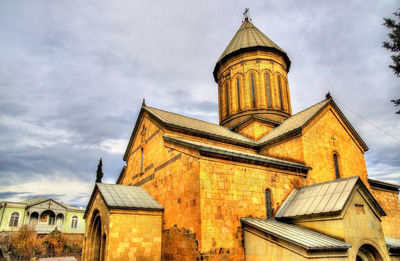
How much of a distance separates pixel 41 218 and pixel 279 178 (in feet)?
115

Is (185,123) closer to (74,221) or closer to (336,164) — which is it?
(336,164)

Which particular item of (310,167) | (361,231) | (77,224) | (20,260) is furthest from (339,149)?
(77,224)

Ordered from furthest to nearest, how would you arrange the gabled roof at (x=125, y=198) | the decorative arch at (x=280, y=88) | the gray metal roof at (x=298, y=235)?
the decorative arch at (x=280, y=88) < the gabled roof at (x=125, y=198) < the gray metal roof at (x=298, y=235)

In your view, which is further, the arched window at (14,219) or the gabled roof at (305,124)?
the arched window at (14,219)

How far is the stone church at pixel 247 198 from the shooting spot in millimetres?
7770

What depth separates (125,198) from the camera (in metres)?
10.5

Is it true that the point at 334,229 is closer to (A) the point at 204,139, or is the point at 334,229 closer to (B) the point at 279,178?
(B) the point at 279,178

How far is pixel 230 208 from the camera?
835 cm

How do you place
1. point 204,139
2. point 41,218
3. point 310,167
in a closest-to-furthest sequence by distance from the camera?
1. point 310,167
2. point 204,139
3. point 41,218

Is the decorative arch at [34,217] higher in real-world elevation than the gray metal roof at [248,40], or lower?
lower

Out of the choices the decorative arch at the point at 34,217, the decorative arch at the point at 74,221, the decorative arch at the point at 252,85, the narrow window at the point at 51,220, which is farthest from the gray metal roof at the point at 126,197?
the decorative arch at the point at 74,221

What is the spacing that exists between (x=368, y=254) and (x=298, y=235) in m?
2.53

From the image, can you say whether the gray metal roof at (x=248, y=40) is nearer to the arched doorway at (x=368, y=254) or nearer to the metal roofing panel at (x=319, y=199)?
the metal roofing panel at (x=319, y=199)

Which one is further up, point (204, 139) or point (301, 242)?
point (204, 139)
